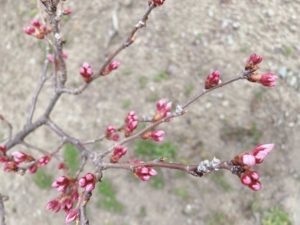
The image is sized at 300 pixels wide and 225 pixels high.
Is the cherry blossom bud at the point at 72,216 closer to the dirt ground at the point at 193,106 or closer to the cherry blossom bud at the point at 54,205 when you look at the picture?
the cherry blossom bud at the point at 54,205

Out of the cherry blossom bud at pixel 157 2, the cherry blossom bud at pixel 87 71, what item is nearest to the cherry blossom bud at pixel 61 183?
the cherry blossom bud at pixel 87 71


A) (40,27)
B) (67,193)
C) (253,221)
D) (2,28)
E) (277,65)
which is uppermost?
(40,27)

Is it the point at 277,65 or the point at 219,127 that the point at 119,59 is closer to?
the point at 219,127

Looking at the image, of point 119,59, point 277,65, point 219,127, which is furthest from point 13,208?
point 277,65

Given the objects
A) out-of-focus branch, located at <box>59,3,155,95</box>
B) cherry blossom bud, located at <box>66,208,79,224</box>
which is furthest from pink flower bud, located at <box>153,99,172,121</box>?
cherry blossom bud, located at <box>66,208,79,224</box>

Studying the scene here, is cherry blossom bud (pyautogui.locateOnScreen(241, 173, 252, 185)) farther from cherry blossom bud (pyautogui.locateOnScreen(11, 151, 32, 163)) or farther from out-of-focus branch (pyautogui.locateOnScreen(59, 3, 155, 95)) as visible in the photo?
cherry blossom bud (pyautogui.locateOnScreen(11, 151, 32, 163))

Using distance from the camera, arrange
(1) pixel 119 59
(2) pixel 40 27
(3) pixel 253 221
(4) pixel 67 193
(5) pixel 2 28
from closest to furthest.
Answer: (4) pixel 67 193 < (2) pixel 40 27 < (3) pixel 253 221 < (1) pixel 119 59 < (5) pixel 2 28

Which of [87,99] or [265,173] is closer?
[265,173]

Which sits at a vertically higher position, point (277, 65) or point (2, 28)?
point (2, 28)

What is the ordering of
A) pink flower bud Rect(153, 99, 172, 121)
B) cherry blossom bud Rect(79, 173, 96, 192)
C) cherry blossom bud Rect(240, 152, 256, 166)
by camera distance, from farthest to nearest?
pink flower bud Rect(153, 99, 172, 121) < cherry blossom bud Rect(79, 173, 96, 192) < cherry blossom bud Rect(240, 152, 256, 166)
